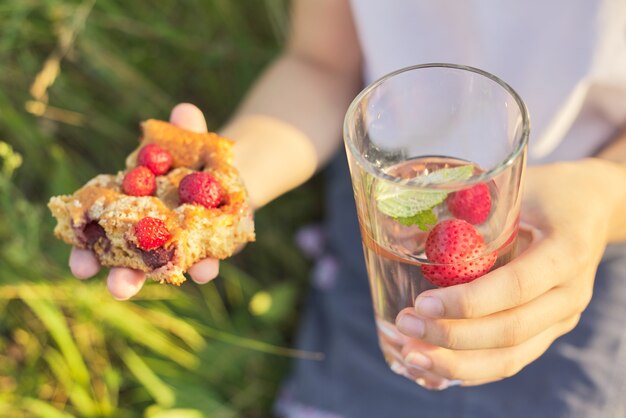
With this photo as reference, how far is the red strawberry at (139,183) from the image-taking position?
1.20 metres

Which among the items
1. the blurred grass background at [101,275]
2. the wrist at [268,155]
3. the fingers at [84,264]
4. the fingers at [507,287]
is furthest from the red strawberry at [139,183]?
the blurred grass background at [101,275]

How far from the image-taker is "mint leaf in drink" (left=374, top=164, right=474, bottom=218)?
0.95m

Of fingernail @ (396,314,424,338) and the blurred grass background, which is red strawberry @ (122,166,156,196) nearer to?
fingernail @ (396,314,424,338)

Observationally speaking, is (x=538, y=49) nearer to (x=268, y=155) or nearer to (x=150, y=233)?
(x=268, y=155)

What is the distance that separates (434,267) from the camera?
1068 millimetres

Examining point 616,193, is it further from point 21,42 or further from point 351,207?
point 21,42

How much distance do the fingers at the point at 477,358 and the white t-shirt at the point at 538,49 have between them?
499 millimetres

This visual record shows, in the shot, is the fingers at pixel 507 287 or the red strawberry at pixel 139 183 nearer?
the fingers at pixel 507 287

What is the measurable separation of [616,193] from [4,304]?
153cm

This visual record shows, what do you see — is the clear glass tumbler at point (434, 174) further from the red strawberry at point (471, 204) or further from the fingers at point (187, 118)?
the fingers at point (187, 118)

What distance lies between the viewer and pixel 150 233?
3.65ft

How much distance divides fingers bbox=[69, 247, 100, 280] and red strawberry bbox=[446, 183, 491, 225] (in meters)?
0.58

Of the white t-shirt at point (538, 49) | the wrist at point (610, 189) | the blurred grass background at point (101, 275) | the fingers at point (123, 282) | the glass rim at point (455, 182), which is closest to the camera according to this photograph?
the glass rim at point (455, 182)

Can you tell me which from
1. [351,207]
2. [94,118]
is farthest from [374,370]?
[94,118]
